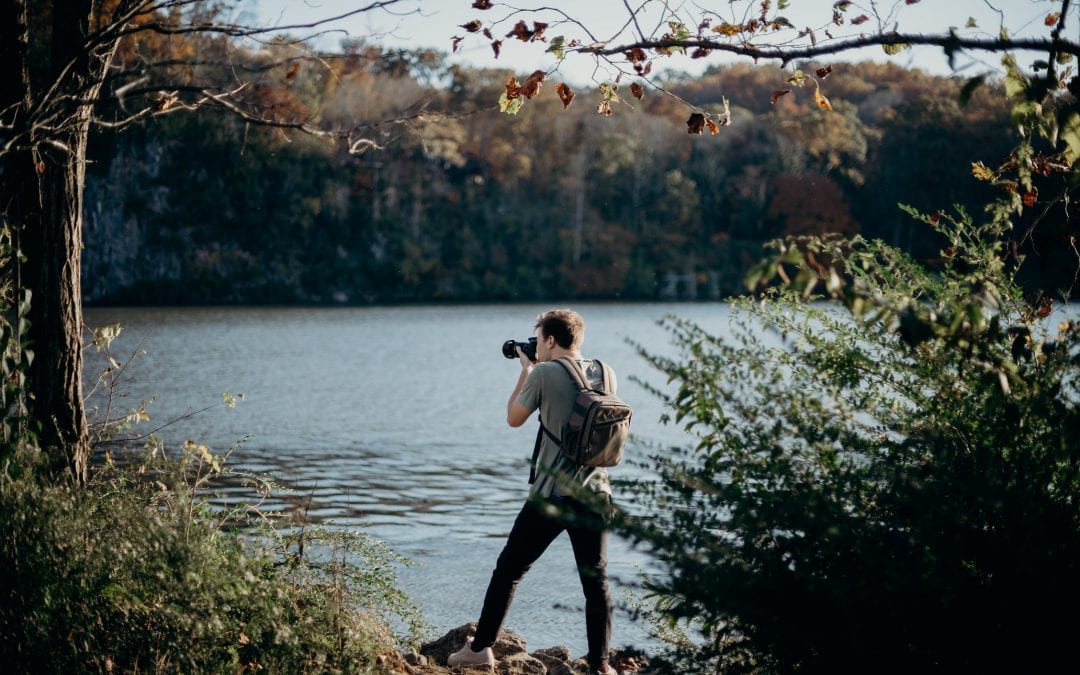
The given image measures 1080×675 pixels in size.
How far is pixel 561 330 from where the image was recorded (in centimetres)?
539

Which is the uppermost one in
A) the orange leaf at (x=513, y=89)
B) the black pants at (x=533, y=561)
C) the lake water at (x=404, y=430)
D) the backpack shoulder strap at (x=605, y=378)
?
the orange leaf at (x=513, y=89)

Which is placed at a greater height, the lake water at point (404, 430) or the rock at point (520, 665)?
the rock at point (520, 665)

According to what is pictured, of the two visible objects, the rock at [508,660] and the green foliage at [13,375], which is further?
the rock at [508,660]

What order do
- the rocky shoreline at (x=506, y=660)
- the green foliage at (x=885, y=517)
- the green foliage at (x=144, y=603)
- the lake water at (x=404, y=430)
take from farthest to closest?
the lake water at (x=404, y=430) < the rocky shoreline at (x=506, y=660) < the green foliage at (x=144, y=603) < the green foliage at (x=885, y=517)

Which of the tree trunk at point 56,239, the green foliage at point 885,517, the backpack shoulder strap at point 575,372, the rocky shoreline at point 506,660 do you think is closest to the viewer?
the green foliage at point 885,517

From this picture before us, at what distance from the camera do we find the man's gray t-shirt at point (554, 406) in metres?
5.12

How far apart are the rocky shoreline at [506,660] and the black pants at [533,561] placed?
148 millimetres

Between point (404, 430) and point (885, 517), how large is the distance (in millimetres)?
14876

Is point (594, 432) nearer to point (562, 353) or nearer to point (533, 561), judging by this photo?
point (562, 353)

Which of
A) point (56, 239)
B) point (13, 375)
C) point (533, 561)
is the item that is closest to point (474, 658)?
point (533, 561)

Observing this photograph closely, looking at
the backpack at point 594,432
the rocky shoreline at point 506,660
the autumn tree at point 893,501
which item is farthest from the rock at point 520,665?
the autumn tree at point 893,501

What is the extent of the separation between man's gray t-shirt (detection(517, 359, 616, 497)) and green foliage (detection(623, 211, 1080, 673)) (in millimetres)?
1285

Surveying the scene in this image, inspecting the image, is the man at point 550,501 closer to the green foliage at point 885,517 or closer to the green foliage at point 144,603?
the green foliage at point 144,603

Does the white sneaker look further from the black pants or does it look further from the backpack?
the backpack
